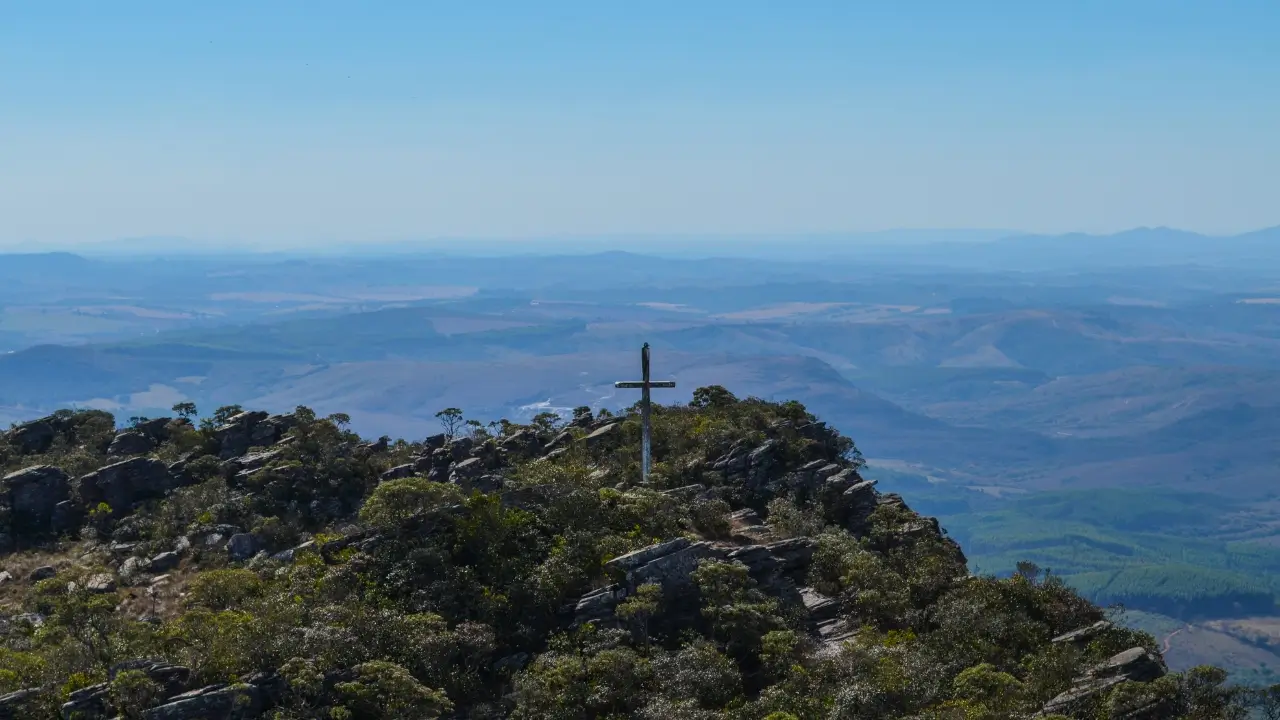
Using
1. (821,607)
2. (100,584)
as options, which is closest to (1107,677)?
(821,607)

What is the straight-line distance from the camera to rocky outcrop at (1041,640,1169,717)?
24.4 metres

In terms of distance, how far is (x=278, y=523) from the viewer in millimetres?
40344

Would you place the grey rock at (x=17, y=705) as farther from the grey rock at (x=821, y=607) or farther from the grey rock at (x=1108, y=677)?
the grey rock at (x=1108, y=677)

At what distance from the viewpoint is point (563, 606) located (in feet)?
101

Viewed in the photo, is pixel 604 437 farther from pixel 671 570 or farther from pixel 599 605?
pixel 599 605

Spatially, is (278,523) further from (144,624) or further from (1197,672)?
(1197,672)

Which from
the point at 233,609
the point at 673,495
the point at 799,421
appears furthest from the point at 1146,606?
the point at 233,609

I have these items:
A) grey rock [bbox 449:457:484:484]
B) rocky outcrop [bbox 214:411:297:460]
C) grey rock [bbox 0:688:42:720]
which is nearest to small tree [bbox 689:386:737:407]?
grey rock [bbox 449:457:484:484]

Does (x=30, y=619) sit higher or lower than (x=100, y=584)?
lower

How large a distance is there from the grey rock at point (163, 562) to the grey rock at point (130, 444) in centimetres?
1259

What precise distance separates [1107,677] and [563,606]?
13706mm

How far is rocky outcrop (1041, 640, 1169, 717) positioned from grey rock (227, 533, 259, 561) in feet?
86.9

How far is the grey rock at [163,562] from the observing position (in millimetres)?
38031

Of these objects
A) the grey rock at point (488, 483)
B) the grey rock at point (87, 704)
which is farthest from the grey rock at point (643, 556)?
the grey rock at point (87, 704)
